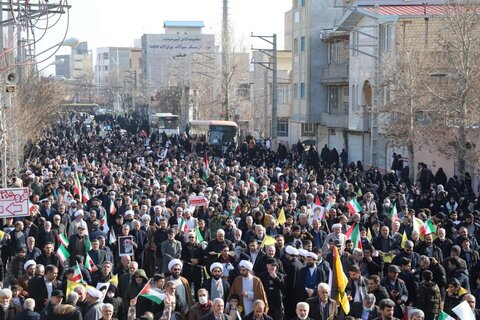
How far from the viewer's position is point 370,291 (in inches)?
477

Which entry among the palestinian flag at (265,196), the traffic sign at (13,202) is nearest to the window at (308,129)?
the palestinian flag at (265,196)

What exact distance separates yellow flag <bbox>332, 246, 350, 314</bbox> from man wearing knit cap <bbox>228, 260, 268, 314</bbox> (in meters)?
0.91

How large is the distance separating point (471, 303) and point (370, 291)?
4.45 feet

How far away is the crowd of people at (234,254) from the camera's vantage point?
11672mm

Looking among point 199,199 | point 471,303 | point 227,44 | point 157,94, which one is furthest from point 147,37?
point 471,303

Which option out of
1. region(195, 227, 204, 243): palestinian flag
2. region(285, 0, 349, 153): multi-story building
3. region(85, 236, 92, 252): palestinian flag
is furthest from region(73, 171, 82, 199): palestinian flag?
region(285, 0, 349, 153): multi-story building

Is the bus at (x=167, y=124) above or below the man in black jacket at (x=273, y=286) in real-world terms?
above

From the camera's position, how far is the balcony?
4926 cm

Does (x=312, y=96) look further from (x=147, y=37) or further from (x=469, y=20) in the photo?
(x=147, y=37)

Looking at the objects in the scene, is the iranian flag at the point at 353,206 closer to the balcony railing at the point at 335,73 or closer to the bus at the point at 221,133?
the balcony railing at the point at 335,73

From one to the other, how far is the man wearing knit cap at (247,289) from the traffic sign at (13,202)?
3360 mm

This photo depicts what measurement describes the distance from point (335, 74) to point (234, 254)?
37211 mm

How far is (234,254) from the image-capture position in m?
14.0

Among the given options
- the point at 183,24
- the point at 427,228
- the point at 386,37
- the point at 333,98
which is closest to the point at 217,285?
the point at 427,228
